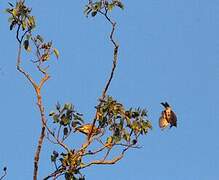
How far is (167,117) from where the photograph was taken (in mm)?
14812

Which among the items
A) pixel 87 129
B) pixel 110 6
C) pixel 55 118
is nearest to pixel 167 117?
pixel 110 6

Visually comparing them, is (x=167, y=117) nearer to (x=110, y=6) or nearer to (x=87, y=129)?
(x=110, y=6)

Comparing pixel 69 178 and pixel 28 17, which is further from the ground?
pixel 28 17

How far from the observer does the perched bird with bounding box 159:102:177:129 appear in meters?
14.6

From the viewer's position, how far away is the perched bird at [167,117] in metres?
14.6

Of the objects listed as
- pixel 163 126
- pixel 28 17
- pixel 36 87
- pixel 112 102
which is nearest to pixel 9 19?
pixel 28 17

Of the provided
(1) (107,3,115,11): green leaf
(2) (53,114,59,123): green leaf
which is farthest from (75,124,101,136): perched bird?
(1) (107,3,115,11): green leaf

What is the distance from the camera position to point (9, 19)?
11750mm

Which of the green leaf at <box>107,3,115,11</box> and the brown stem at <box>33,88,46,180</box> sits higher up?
the green leaf at <box>107,3,115,11</box>

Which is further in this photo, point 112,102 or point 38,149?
point 112,102

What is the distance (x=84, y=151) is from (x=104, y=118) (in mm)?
764

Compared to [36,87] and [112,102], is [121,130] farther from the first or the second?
[36,87]

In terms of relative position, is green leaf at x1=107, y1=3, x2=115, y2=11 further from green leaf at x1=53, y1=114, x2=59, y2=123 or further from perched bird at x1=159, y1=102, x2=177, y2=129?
perched bird at x1=159, y1=102, x2=177, y2=129

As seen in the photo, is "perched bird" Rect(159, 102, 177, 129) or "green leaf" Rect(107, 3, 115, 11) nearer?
"green leaf" Rect(107, 3, 115, 11)
